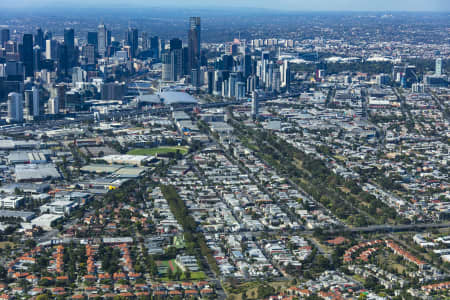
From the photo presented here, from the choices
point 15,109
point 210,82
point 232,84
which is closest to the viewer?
point 15,109

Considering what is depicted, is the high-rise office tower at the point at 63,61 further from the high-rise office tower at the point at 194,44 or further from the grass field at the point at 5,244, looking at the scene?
the grass field at the point at 5,244

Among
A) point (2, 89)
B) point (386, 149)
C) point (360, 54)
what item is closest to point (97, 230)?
point (386, 149)

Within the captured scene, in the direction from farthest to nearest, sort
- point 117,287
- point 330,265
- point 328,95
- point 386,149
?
point 328,95, point 386,149, point 330,265, point 117,287

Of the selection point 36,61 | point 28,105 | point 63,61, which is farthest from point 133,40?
point 28,105

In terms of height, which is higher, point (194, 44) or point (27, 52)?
point (194, 44)

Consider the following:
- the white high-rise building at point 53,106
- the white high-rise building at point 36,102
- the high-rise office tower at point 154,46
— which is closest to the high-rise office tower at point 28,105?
the white high-rise building at point 36,102

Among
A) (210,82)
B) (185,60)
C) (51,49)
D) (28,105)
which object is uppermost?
(51,49)

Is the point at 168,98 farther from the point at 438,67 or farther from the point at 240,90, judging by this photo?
the point at 438,67

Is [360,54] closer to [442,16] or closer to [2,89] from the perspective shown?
[2,89]

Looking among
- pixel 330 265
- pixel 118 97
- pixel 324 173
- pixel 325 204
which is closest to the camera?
pixel 330 265
